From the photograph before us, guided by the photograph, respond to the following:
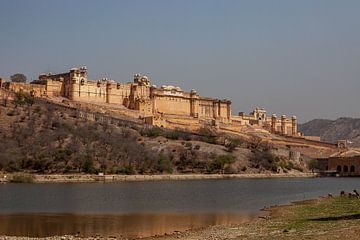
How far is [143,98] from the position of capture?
83.4m

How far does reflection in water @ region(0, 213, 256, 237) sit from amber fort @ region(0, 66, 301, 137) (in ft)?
167

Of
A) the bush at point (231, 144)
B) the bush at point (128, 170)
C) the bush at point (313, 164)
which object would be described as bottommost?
the bush at point (128, 170)

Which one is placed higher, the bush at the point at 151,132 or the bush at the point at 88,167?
the bush at the point at 151,132

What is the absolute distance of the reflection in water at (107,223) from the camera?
19.2 m

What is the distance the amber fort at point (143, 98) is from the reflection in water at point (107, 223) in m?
51.0

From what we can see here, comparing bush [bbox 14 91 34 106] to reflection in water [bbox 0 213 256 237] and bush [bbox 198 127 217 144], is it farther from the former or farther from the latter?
reflection in water [bbox 0 213 256 237]

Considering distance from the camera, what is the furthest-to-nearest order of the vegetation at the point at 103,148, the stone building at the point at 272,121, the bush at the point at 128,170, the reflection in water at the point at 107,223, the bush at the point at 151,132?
1. the stone building at the point at 272,121
2. the bush at the point at 151,132
3. the bush at the point at 128,170
4. the vegetation at the point at 103,148
5. the reflection in water at the point at 107,223

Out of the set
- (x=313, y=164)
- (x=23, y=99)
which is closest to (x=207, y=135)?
(x=313, y=164)

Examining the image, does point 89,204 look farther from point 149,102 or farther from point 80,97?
point 149,102

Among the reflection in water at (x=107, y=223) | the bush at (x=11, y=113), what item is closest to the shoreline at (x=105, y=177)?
the bush at (x=11, y=113)

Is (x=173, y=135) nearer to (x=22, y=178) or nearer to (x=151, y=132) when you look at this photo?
(x=151, y=132)

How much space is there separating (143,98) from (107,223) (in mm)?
62365

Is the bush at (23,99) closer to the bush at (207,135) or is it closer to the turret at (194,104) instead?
the bush at (207,135)

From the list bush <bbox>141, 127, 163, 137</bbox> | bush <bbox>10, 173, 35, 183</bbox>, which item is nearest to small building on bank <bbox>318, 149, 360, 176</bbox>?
bush <bbox>141, 127, 163, 137</bbox>
